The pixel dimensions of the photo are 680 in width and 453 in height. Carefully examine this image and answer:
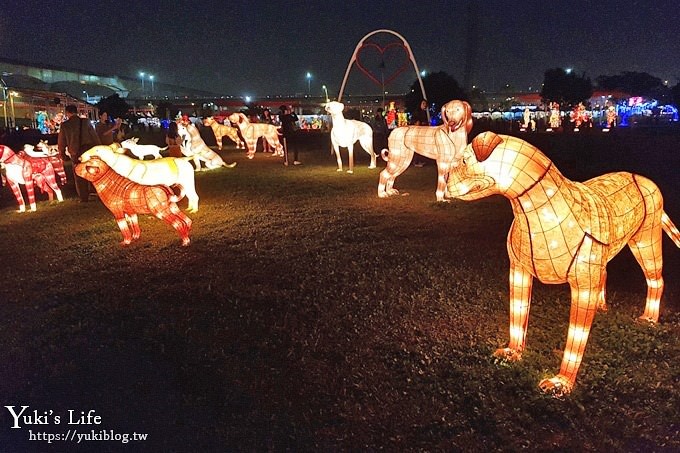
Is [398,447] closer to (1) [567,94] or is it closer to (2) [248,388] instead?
(2) [248,388]

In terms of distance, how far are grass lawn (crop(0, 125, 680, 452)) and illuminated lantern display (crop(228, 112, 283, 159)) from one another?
42.2 feet

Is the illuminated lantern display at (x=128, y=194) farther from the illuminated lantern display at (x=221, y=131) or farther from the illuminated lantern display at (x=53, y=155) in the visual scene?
the illuminated lantern display at (x=221, y=131)

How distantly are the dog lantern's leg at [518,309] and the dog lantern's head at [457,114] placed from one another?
210 inches

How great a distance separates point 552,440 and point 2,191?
15310 millimetres

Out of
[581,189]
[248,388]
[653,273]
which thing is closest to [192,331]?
[248,388]

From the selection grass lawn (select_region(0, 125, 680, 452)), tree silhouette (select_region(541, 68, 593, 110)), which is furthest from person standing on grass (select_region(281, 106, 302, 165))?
tree silhouette (select_region(541, 68, 593, 110))

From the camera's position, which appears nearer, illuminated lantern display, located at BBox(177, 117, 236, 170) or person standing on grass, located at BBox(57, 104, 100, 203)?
person standing on grass, located at BBox(57, 104, 100, 203)

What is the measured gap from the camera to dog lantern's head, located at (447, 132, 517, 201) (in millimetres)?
2869

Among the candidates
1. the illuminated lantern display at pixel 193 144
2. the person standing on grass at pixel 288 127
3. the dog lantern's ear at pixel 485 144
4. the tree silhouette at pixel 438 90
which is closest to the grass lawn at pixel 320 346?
the dog lantern's ear at pixel 485 144

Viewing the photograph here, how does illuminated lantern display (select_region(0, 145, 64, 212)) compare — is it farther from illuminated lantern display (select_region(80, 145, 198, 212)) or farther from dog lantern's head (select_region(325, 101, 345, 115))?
dog lantern's head (select_region(325, 101, 345, 115))

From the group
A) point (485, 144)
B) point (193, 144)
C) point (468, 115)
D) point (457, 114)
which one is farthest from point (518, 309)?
point (193, 144)

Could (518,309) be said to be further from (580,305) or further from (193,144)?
(193,144)

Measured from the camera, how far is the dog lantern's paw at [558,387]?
323 cm

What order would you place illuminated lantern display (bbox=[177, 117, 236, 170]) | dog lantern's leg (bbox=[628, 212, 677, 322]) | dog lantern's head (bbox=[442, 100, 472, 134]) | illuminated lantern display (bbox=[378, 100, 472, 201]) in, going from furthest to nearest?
illuminated lantern display (bbox=[177, 117, 236, 170]), illuminated lantern display (bbox=[378, 100, 472, 201]), dog lantern's head (bbox=[442, 100, 472, 134]), dog lantern's leg (bbox=[628, 212, 677, 322])
